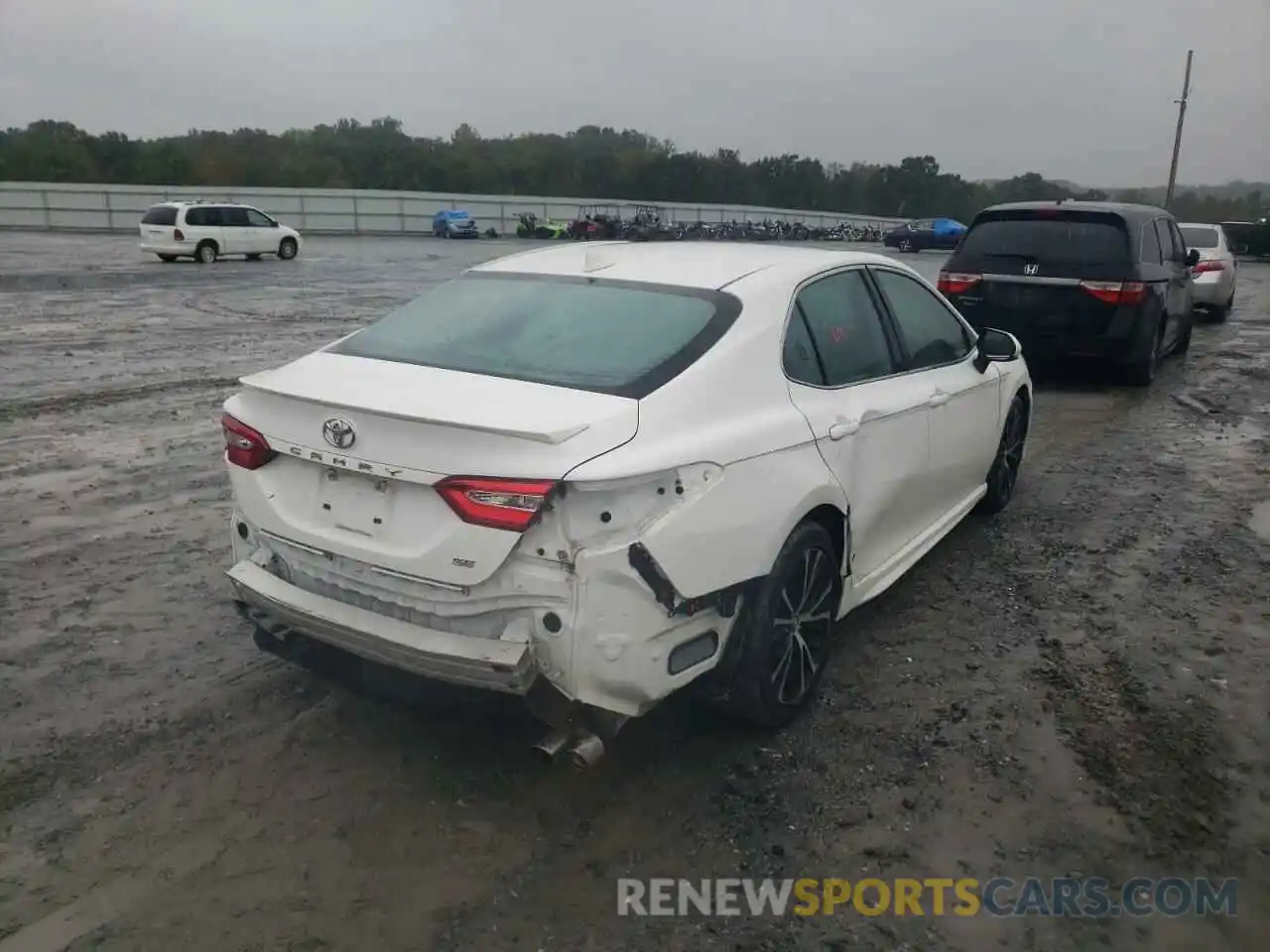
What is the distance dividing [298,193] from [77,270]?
29679mm

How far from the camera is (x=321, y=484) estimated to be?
330cm

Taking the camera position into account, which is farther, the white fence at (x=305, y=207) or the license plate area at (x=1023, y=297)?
the white fence at (x=305, y=207)

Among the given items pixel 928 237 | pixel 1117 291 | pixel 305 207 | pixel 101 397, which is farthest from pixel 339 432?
pixel 305 207

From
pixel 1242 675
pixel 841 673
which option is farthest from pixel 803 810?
pixel 1242 675

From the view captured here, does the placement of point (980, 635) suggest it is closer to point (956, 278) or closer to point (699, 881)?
point (699, 881)

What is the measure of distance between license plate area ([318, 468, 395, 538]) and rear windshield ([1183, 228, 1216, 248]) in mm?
17653

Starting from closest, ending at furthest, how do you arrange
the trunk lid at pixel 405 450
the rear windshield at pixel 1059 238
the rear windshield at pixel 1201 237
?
1. the trunk lid at pixel 405 450
2. the rear windshield at pixel 1059 238
3. the rear windshield at pixel 1201 237

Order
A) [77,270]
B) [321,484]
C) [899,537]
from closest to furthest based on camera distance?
[321,484], [899,537], [77,270]

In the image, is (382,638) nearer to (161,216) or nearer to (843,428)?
(843,428)

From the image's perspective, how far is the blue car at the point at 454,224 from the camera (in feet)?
169

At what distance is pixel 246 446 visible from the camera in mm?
3506

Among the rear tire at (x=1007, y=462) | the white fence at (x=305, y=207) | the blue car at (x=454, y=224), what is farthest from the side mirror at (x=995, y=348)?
the white fence at (x=305, y=207)

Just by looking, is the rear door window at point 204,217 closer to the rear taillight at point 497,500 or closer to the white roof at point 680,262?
the white roof at point 680,262

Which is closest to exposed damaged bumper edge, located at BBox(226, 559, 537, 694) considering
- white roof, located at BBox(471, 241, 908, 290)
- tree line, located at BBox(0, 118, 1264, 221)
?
white roof, located at BBox(471, 241, 908, 290)
